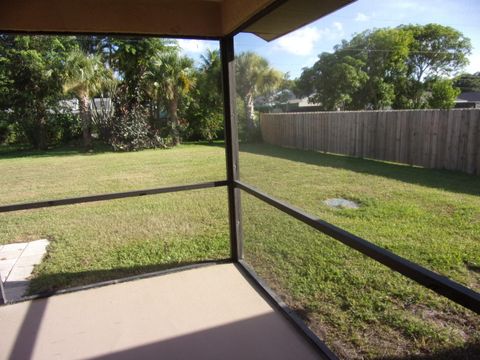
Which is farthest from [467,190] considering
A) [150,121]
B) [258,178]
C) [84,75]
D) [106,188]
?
[84,75]

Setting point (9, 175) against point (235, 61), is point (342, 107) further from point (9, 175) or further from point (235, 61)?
point (9, 175)

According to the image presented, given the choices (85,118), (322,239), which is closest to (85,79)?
(85,118)

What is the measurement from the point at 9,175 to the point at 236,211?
7011 millimetres

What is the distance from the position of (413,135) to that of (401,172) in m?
0.36

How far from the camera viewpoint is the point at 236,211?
3.02 meters

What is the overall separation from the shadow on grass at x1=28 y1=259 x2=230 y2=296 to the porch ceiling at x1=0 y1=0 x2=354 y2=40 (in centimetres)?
194

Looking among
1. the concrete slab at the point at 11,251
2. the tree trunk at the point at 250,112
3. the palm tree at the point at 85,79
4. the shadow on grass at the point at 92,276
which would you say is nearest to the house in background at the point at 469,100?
the tree trunk at the point at 250,112

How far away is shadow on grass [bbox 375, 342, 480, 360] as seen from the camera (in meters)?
1.72

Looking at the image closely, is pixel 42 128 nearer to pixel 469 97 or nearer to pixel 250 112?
pixel 250 112

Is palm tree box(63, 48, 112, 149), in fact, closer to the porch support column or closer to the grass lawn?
the grass lawn

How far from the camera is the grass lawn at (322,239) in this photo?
6.49 feet

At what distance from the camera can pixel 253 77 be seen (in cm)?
315

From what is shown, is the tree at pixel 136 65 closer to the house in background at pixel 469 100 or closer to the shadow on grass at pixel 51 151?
the shadow on grass at pixel 51 151

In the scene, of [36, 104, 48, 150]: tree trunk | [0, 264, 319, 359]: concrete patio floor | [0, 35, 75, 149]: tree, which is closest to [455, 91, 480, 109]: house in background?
[0, 264, 319, 359]: concrete patio floor
